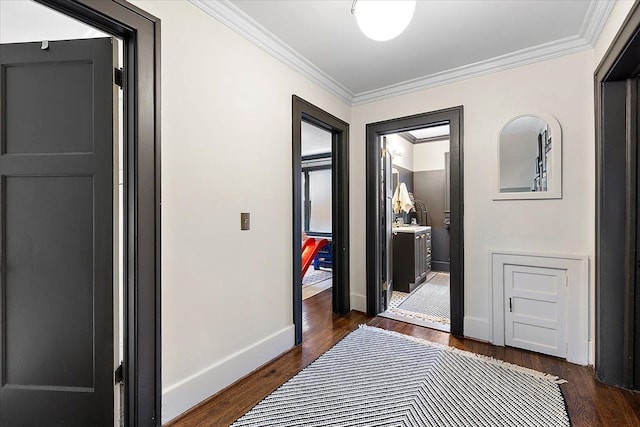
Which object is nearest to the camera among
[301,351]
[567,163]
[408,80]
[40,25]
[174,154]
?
[174,154]

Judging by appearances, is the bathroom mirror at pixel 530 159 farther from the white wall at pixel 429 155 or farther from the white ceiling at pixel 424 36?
the white wall at pixel 429 155

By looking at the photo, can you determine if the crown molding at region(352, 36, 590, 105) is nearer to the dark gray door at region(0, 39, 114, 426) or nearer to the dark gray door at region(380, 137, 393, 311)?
the dark gray door at region(380, 137, 393, 311)

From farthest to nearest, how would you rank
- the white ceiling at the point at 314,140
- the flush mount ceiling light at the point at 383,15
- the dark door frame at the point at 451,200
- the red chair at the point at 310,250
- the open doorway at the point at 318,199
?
the open doorway at the point at 318,199
the white ceiling at the point at 314,140
the red chair at the point at 310,250
the dark door frame at the point at 451,200
the flush mount ceiling light at the point at 383,15

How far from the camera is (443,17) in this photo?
1948 mm

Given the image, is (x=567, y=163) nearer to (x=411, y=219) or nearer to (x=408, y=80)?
(x=408, y=80)

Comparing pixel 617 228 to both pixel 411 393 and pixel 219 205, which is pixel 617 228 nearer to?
pixel 411 393

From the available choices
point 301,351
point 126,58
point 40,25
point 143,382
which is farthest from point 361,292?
point 40,25

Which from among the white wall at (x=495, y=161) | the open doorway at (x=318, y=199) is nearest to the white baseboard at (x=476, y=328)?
the white wall at (x=495, y=161)

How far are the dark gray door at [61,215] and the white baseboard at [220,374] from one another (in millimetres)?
285

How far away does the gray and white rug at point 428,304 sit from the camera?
317cm

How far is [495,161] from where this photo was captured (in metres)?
2.53

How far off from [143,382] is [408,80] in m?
3.14

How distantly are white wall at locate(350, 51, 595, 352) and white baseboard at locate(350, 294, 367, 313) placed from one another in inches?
41.2

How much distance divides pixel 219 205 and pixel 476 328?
8.02ft
